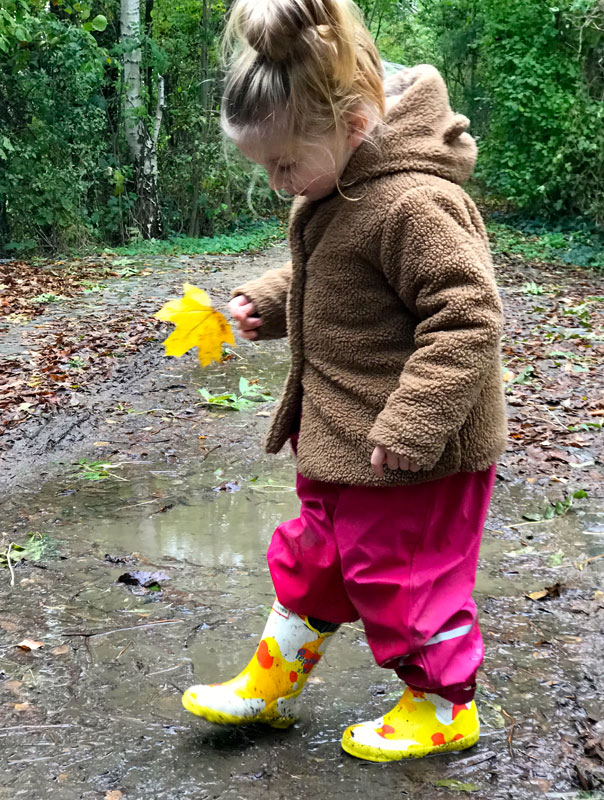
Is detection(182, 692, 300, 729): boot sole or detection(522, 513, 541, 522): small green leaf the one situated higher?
detection(182, 692, 300, 729): boot sole

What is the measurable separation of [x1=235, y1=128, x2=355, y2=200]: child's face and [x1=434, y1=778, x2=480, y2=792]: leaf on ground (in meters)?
1.35

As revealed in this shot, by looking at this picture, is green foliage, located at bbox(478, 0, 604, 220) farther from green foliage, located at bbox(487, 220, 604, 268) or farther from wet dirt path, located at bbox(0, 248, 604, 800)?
wet dirt path, located at bbox(0, 248, 604, 800)

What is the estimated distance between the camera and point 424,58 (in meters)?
23.6

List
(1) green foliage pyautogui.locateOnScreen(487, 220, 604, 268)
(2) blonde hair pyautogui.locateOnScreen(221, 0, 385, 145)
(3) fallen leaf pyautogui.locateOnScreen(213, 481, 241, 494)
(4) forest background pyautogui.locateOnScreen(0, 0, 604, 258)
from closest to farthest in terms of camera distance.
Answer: (2) blonde hair pyautogui.locateOnScreen(221, 0, 385, 145) → (3) fallen leaf pyautogui.locateOnScreen(213, 481, 241, 494) → (4) forest background pyautogui.locateOnScreen(0, 0, 604, 258) → (1) green foliage pyautogui.locateOnScreen(487, 220, 604, 268)

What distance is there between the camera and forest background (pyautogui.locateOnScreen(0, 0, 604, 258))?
11.3 m

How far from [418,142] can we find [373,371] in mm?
496

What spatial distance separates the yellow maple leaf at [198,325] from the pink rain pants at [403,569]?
61 centimetres

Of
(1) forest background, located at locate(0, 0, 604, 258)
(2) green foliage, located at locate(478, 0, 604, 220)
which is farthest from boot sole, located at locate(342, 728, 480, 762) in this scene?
(2) green foliage, located at locate(478, 0, 604, 220)

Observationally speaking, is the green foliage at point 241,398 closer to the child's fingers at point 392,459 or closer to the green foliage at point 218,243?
the child's fingers at point 392,459

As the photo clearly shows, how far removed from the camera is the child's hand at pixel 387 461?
171cm

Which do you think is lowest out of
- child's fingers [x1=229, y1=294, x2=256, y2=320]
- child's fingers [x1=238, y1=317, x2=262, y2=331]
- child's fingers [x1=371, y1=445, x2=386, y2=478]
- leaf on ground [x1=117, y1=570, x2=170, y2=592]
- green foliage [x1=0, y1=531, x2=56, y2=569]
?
green foliage [x1=0, y1=531, x2=56, y2=569]

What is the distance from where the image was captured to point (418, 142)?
1.79m

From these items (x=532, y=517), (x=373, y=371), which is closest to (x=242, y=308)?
(x=373, y=371)

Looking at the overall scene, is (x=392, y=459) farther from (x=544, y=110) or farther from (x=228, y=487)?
(x=544, y=110)
